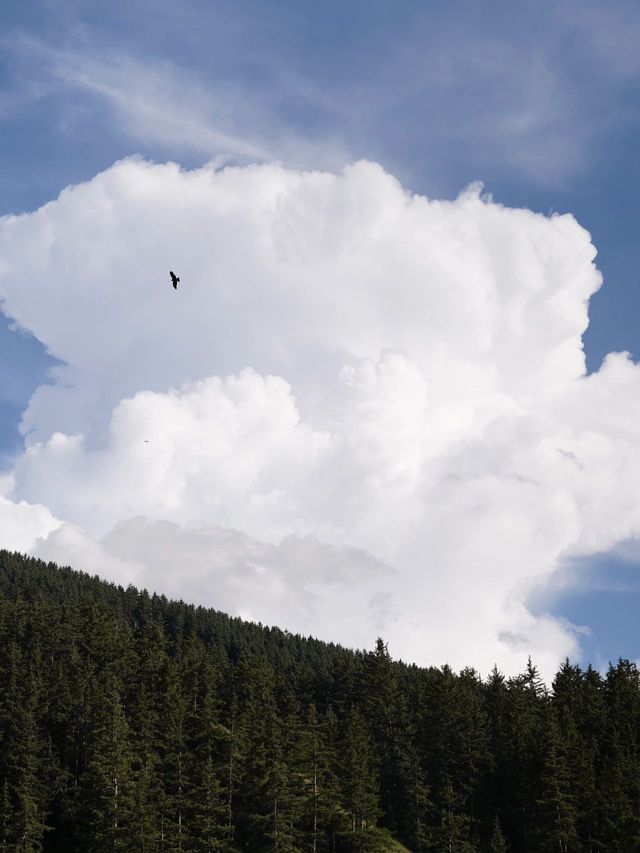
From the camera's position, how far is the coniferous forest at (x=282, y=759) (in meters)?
75.6

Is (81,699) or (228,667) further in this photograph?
(228,667)

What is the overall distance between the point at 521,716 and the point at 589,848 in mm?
18203

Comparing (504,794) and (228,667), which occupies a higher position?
(228,667)

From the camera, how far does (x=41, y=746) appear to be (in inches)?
3420

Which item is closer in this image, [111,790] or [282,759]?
[111,790]

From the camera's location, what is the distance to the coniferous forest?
248 feet

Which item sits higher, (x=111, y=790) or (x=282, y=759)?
(x=282, y=759)

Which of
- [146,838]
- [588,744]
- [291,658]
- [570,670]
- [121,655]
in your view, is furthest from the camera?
[291,658]

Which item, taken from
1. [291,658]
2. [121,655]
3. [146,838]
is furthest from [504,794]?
[291,658]

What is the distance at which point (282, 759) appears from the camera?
3081 inches

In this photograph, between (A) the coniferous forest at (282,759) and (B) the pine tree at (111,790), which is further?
(A) the coniferous forest at (282,759)

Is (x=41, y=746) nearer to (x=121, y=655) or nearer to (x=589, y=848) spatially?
(x=121, y=655)

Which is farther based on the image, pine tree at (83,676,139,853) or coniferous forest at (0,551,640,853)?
coniferous forest at (0,551,640,853)

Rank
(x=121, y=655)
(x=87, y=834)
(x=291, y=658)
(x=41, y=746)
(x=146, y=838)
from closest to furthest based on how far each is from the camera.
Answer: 1. (x=146, y=838)
2. (x=87, y=834)
3. (x=41, y=746)
4. (x=121, y=655)
5. (x=291, y=658)
